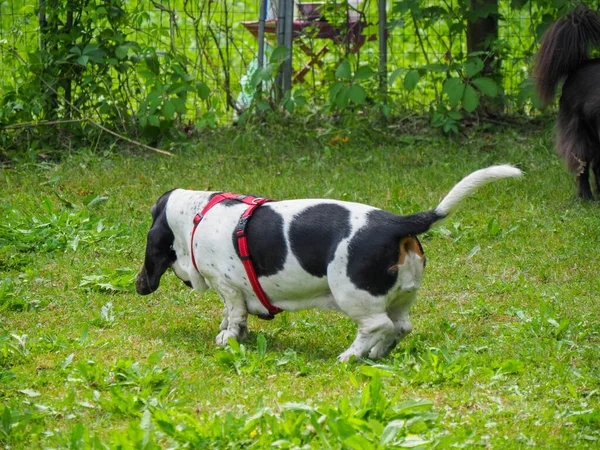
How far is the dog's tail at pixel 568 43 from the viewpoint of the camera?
6.75 meters

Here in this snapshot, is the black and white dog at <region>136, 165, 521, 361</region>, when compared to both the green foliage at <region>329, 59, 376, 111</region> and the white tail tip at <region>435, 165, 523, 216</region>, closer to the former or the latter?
the white tail tip at <region>435, 165, 523, 216</region>

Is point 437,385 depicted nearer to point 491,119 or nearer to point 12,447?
point 12,447

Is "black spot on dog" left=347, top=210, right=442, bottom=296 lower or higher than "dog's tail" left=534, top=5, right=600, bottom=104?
lower

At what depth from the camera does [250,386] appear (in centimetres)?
364

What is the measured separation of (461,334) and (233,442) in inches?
63.0

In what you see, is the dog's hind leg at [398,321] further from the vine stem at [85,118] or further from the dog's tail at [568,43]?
the vine stem at [85,118]

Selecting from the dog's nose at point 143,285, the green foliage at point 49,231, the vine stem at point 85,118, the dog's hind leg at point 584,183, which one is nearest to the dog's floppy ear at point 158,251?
the dog's nose at point 143,285

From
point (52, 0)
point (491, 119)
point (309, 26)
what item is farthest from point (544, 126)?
point (52, 0)

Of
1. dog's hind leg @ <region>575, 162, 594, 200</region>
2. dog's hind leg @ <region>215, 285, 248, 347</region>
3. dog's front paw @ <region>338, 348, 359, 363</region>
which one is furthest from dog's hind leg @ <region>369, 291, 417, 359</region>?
dog's hind leg @ <region>575, 162, 594, 200</region>

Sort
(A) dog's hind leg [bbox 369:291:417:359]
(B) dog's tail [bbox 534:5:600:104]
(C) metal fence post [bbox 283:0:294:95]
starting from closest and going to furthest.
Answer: (A) dog's hind leg [bbox 369:291:417:359], (B) dog's tail [bbox 534:5:600:104], (C) metal fence post [bbox 283:0:294:95]

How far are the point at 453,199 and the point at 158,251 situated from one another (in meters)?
1.58

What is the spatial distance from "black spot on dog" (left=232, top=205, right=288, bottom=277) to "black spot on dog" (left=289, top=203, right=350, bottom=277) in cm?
7

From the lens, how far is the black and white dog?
3805 mm

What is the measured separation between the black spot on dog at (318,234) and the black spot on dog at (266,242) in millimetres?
70
